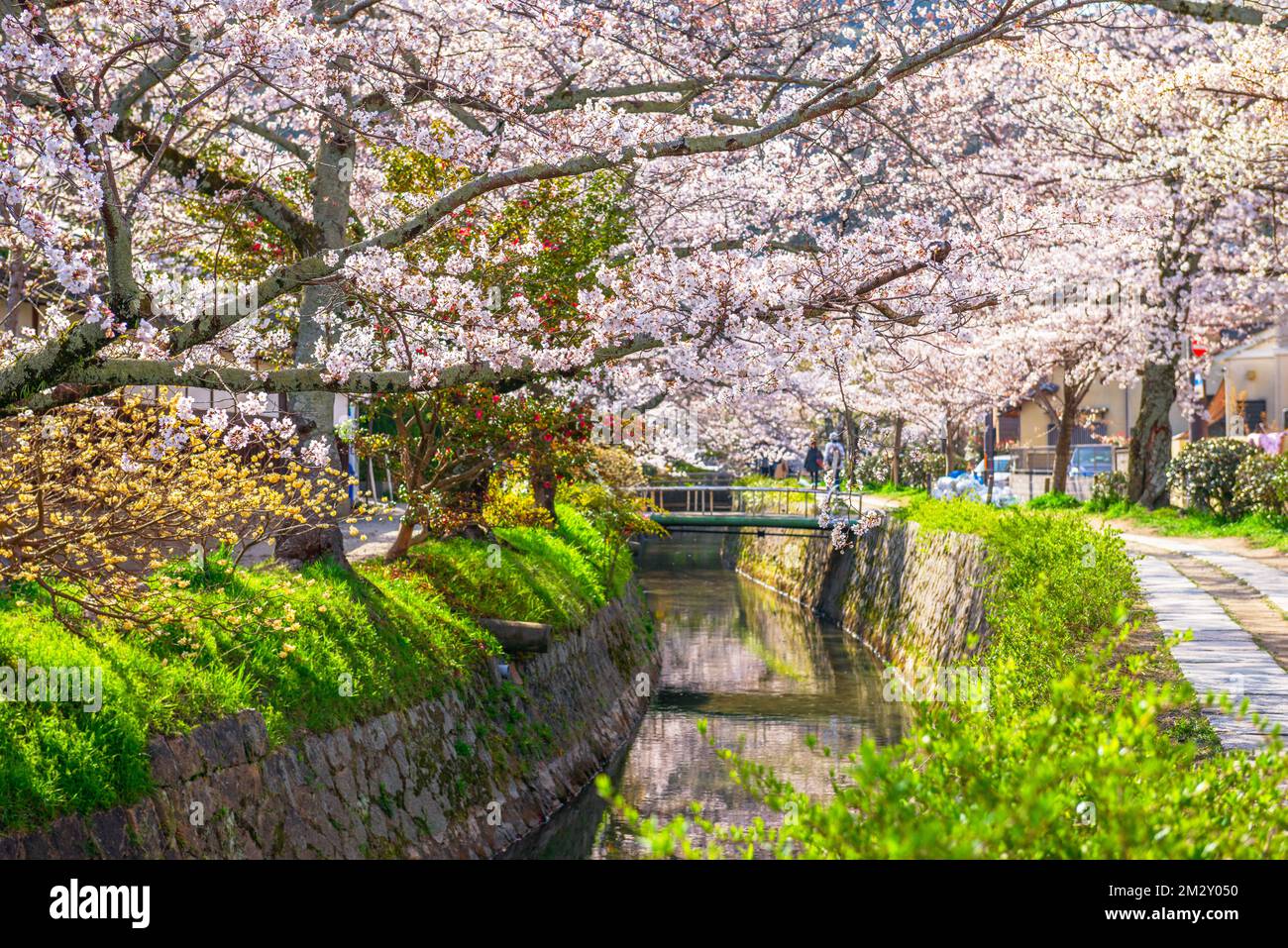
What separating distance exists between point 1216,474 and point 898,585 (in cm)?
630

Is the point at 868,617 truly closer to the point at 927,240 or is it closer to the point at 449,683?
the point at 449,683

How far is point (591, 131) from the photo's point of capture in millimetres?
10016

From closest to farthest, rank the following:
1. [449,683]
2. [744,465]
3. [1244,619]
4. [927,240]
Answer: [927,240], [1244,619], [449,683], [744,465]

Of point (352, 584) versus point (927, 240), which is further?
point (352, 584)

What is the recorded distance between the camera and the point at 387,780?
10328 mm

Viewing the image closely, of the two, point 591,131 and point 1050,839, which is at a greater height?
point 591,131

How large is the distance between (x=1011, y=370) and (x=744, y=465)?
832 inches

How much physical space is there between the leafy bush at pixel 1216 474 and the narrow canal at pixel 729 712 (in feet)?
23.3

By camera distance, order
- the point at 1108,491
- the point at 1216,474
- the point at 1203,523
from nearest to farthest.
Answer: the point at 1203,523, the point at 1216,474, the point at 1108,491

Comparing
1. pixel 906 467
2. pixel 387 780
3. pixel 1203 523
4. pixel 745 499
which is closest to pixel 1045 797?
pixel 387 780

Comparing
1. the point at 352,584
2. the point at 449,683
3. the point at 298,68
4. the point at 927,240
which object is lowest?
the point at 449,683

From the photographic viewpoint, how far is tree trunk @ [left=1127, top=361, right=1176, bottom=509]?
2641cm

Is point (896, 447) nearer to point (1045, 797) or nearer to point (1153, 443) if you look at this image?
point (1153, 443)
